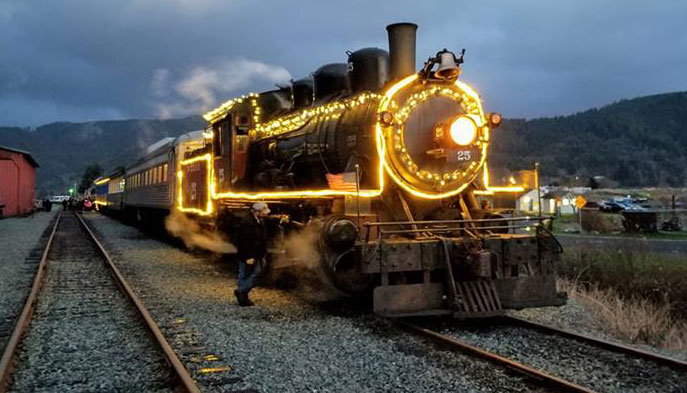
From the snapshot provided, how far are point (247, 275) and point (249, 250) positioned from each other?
1.19ft

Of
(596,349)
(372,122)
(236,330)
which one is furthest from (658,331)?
(236,330)

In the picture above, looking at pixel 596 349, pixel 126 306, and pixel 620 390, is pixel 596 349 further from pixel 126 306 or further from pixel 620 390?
pixel 126 306

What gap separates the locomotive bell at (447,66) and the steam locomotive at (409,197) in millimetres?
19

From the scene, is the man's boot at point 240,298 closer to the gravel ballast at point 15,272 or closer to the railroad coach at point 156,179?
the gravel ballast at point 15,272

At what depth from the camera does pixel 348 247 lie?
24.3 feet

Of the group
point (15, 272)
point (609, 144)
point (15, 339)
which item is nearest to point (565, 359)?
point (15, 339)

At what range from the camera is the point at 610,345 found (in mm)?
6164

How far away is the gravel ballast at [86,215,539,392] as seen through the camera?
522 centimetres

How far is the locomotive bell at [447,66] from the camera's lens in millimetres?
7742

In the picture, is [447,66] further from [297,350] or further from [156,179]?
[156,179]

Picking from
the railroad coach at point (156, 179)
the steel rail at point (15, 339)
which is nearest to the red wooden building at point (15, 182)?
the railroad coach at point (156, 179)

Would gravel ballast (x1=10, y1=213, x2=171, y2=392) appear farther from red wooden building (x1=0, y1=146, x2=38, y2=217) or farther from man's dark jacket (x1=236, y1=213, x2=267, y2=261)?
red wooden building (x1=0, y1=146, x2=38, y2=217)

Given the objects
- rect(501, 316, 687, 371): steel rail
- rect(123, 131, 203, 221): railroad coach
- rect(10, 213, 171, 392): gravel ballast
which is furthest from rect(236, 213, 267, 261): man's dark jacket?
rect(123, 131, 203, 221): railroad coach

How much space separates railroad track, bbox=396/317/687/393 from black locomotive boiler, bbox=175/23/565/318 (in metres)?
0.42
